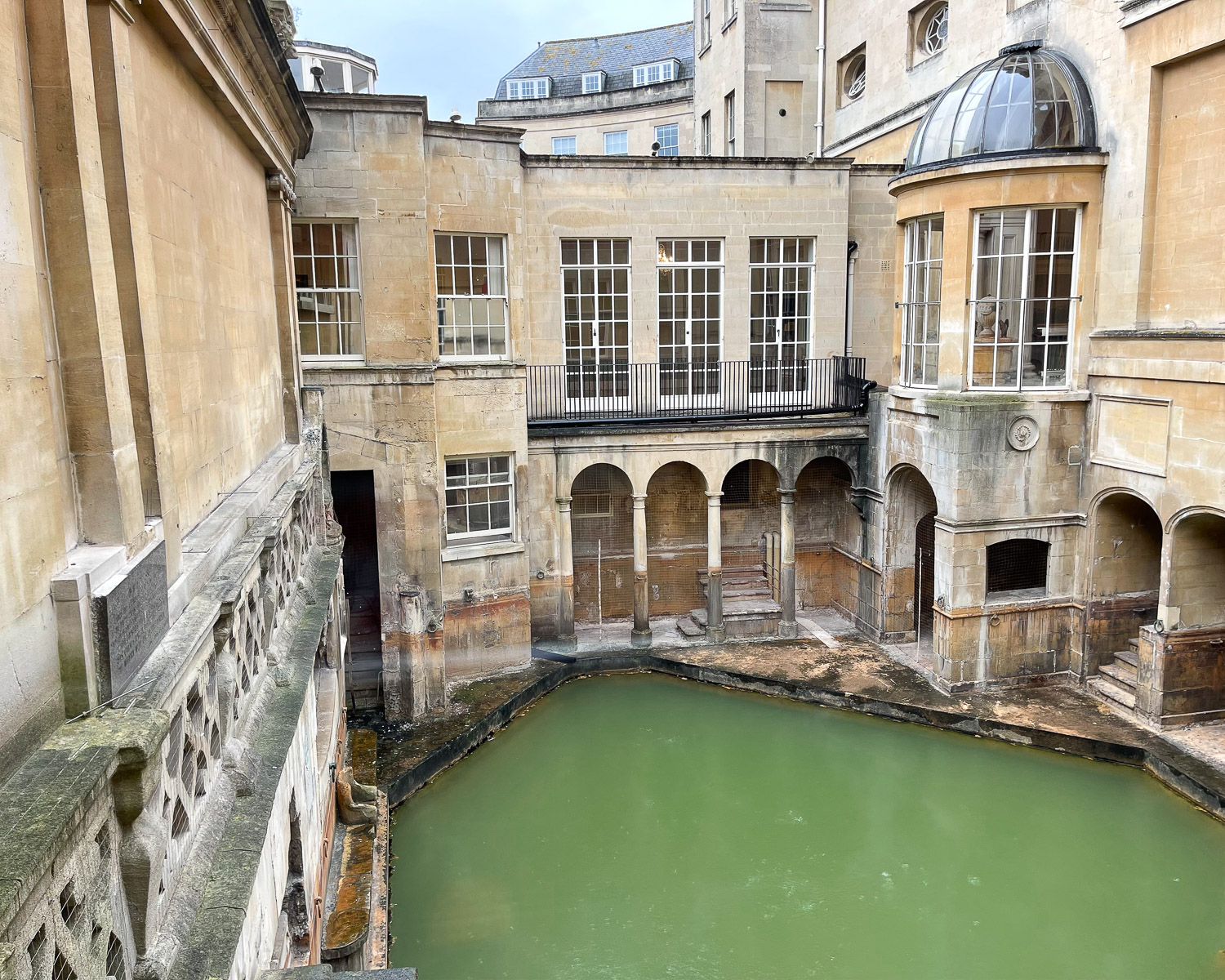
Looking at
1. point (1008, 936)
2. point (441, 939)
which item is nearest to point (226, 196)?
point (441, 939)

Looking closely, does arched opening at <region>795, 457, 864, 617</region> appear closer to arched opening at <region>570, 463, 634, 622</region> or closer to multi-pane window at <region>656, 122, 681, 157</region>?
arched opening at <region>570, 463, 634, 622</region>

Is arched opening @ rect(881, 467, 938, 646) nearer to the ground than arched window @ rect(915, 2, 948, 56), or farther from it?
nearer to the ground

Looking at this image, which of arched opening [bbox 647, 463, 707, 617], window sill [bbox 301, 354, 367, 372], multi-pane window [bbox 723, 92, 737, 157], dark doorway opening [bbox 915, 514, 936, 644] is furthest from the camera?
multi-pane window [bbox 723, 92, 737, 157]

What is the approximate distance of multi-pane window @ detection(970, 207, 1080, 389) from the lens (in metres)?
13.0

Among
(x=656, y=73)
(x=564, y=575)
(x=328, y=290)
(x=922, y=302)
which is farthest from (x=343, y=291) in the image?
(x=656, y=73)

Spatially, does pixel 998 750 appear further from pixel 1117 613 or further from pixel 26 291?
pixel 26 291

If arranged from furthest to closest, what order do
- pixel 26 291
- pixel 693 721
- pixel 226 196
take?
pixel 693 721 → pixel 226 196 → pixel 26 291

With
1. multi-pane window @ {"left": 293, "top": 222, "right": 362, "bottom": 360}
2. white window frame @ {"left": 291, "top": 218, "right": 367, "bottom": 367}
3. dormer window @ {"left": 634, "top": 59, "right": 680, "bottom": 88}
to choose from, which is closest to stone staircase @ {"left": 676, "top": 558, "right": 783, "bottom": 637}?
white window frame @ {"left": 291, "top": 218, "right": 367, "bottom": 367}

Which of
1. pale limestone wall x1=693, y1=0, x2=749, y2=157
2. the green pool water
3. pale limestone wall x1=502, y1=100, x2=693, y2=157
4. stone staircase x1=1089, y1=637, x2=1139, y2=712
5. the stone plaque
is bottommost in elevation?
the green pool water

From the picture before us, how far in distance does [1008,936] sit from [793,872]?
2128mm

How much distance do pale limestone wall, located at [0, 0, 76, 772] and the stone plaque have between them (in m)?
0.12

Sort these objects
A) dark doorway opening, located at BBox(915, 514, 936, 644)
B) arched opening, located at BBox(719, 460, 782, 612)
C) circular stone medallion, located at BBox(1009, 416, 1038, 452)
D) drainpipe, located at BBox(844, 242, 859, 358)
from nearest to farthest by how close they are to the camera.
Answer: circular stone medallion, located at BBox(1009, 416, 1038, 452) → dark doorway opening, located at BBox(915, 514, 936, 644) → drainpipe, located at BBox(844, 242, 859, 358) → arched opening, located at BBox(719, 460, 782, 612)

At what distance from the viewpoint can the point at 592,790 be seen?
38.0ft

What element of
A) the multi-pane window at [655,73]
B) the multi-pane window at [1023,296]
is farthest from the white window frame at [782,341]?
the multi-pane window at [655,73]
